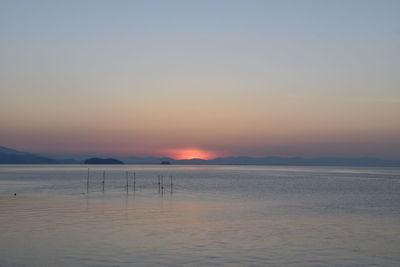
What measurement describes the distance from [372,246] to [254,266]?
911 centimetres

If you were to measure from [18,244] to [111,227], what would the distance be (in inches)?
310

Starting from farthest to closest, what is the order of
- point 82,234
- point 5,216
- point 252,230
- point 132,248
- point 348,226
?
point 5,216
point 348,226
point 252,230
point 82,234
point 132,248

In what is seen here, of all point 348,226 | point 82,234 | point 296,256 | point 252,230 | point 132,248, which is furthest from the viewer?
point 348,226

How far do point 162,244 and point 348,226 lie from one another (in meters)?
15.7

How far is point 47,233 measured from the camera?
94.4 feet

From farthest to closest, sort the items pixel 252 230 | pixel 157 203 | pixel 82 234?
1. pixel 157 203
2. pixel 252 230
3. pixel 82 234

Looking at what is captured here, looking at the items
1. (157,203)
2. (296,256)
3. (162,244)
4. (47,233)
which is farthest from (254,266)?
(157,203)

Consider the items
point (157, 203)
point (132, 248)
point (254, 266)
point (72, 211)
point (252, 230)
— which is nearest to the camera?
point (254, 266)

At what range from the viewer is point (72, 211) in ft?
135

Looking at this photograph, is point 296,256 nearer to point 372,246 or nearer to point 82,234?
point 372,246

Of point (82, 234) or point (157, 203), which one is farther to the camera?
point (157, 203)

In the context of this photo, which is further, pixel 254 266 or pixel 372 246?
pixel 372 246

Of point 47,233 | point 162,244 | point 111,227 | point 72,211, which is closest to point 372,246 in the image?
point 162,244

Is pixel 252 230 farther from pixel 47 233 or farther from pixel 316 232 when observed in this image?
pixel 47 233
